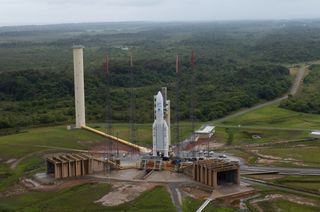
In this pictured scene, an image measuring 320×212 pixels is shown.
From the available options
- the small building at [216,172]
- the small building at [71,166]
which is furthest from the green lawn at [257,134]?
the small building at [71,166]

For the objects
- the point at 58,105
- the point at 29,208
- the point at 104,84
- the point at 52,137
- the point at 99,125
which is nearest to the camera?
the point at 29,208

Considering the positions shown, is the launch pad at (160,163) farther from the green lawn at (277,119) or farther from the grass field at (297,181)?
the green lawn at (277,119)

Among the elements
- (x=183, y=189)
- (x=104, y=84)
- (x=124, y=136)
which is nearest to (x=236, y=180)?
(x=183, y=189)

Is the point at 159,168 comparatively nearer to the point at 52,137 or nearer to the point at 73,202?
the point at 73,202

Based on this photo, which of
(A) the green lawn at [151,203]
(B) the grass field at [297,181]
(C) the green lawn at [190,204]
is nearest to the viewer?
(C) the green lawn at [190,204]

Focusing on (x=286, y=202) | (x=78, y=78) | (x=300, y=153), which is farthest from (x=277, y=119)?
(x=286, y=202)

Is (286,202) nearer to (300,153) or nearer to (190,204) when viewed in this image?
(190,204)
